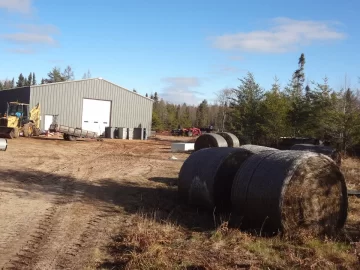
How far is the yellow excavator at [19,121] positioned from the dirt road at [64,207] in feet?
40.0

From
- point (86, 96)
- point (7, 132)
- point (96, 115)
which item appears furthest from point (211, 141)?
point (86, 96)

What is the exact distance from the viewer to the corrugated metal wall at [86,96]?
3512cm

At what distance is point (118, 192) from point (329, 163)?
211 inches

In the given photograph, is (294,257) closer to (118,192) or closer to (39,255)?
(39,255)

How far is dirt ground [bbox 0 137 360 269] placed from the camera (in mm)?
5430

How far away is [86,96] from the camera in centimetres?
3741

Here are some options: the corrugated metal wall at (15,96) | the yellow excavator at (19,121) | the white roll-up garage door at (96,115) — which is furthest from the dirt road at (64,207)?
the white roll-up garage door at (96,115)

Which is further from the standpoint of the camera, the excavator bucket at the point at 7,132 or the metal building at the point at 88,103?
the metal building at the point at 88,103

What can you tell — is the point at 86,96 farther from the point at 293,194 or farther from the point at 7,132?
the point at 293,194

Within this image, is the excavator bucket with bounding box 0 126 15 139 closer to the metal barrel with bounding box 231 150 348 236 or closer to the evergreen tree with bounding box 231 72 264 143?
the evergreen tree with bounding box 231 72 264 143

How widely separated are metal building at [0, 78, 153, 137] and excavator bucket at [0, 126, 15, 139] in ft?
24.8

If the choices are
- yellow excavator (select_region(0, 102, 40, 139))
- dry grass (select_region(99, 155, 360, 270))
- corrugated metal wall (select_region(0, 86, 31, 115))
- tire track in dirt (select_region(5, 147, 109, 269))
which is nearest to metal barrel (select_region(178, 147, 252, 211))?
dry grass (select_region(99, 155, 360, 270))

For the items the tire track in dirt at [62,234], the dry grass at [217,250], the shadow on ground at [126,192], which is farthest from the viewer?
the shadow on ground at [126,192]

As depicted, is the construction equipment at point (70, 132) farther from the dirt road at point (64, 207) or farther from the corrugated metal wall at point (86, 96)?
the dirt road at point (64, 207)
